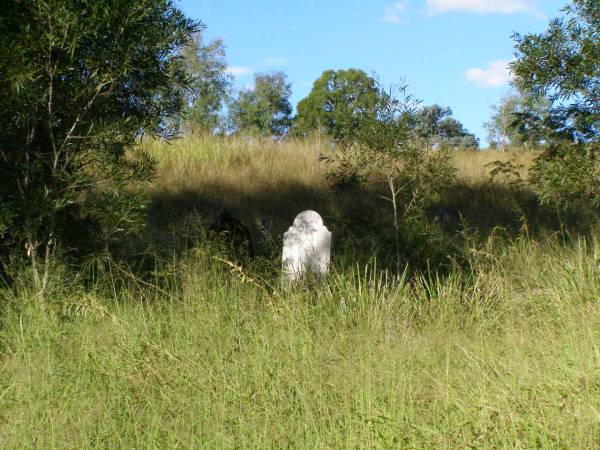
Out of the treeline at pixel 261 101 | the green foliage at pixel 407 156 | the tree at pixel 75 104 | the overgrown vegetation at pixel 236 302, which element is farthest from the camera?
the treeline at pixel 261 101

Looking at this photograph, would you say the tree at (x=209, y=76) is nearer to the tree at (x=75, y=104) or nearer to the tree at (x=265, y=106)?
the tree at (x=265, y=106)

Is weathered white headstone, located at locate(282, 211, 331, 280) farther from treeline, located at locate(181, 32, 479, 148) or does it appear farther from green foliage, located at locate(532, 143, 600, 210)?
treeline, located at locate(181, 32, 479, 148)

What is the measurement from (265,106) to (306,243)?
158ft

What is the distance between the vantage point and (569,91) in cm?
888

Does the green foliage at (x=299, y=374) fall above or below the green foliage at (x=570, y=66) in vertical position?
below

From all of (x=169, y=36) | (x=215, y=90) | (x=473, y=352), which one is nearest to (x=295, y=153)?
(x=169, y=36)

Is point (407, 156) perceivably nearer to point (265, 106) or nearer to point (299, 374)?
point (299, 374)

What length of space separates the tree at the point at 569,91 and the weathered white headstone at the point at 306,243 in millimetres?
2671

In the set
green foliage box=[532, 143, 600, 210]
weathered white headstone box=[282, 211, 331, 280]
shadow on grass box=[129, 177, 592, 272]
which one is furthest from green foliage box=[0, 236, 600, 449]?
shadow on grass box=[129, 177, 592, 272]

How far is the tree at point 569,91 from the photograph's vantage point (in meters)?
8.65

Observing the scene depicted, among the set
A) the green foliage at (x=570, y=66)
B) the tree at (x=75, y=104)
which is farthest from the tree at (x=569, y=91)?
the tree at (x=75, y=104)

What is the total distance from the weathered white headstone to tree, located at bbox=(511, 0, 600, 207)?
2671 mm

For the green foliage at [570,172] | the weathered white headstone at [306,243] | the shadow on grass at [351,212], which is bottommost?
the shadow on grass at [351,212]

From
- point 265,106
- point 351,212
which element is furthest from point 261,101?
point 351,212
